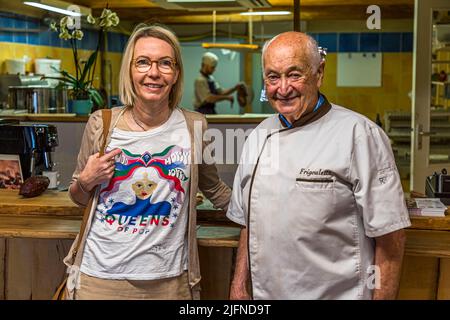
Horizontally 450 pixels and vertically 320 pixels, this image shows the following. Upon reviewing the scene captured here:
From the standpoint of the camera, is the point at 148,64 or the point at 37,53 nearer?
the point at 148,64

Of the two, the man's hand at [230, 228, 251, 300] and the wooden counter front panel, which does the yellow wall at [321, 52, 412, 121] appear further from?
the man's hand at [230, 228, 251, 300]

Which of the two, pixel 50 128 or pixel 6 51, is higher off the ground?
pixel 6 51

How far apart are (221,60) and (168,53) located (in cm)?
828

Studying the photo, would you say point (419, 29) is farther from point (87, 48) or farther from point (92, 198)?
point (87, 48)

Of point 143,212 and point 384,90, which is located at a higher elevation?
point 384,90

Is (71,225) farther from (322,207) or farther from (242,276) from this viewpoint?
(322,207)

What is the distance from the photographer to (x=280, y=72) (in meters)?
1.85

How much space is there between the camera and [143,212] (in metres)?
1.98

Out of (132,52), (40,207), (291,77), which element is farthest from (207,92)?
(291,77)

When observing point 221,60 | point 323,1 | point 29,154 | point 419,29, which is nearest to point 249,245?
point 29,154

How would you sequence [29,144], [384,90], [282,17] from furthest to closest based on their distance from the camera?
1. [384,90]
2. [282,17]
3. [29,144]

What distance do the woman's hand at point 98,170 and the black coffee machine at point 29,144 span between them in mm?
984

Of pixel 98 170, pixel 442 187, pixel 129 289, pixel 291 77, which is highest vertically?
pixel 291 77

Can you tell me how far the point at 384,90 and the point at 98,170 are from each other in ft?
27.3
